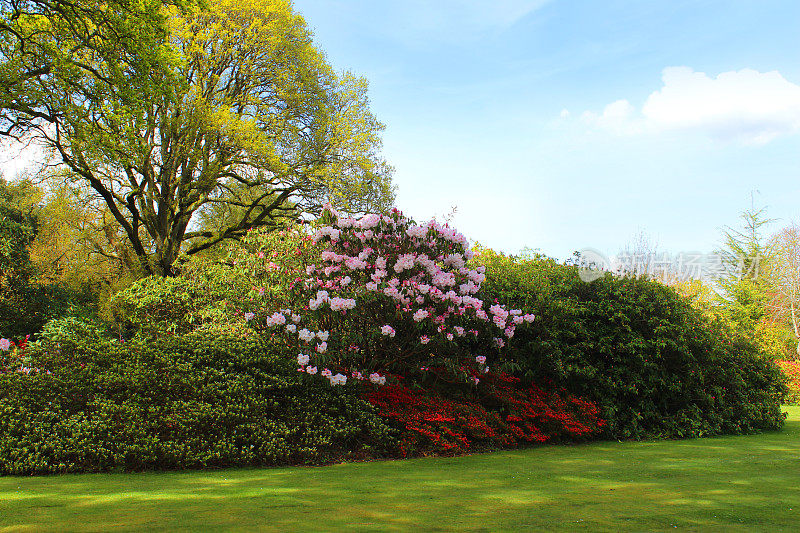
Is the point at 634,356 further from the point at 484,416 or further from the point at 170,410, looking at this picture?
the point at 170,410

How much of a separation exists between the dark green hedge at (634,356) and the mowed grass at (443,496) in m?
2.07

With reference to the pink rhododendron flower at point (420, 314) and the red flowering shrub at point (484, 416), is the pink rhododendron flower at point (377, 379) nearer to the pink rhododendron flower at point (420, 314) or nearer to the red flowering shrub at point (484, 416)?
the red flowering shrub at point (484, 416)

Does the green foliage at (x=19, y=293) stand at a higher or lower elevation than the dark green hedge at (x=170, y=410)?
higher

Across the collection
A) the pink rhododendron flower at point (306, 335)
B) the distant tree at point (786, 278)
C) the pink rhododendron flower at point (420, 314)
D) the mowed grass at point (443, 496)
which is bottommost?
the mowed grass at point (443, 496)

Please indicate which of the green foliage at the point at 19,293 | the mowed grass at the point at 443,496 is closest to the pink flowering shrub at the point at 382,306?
the mowed grass at the point at 443,496

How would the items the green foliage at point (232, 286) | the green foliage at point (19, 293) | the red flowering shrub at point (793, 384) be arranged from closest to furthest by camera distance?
the green foliage at point (232, 286), the green foliage at point (19, 293), the red flowering shrub at point (793, 384)

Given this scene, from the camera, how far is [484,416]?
26.0 feet

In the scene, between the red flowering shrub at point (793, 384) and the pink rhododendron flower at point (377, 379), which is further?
the red flowering shrub at point (793, 384)

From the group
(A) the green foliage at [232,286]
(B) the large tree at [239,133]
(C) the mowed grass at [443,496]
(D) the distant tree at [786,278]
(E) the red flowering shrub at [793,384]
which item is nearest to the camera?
(C) the mowed grass at [443,496]

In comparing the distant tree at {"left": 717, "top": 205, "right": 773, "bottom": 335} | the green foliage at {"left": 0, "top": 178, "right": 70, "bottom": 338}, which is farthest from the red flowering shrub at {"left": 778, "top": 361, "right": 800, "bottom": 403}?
the green foliage at {"left": 0, "top": 178, "right": 70, "bottom": 338}

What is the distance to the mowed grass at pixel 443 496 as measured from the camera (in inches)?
155

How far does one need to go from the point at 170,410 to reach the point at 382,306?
2.94 m

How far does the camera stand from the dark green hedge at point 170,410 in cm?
632

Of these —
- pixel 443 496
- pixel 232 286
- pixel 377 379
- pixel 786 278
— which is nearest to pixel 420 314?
pixel 377 379
